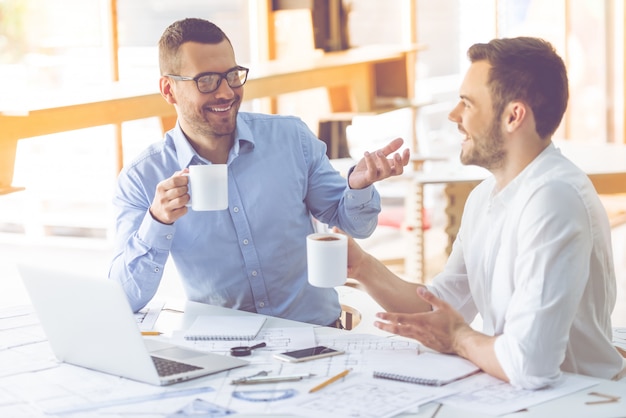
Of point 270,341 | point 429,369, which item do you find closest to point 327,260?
point 270,341

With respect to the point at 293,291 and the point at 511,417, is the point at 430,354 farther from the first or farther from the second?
the point at 293,291

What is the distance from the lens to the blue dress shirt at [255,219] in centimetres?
255

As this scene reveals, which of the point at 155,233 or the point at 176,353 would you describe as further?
the point at 155,233

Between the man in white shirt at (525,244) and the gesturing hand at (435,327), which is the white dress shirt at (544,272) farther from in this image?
the gesturing hand at (435,327)

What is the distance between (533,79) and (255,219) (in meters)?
1.00

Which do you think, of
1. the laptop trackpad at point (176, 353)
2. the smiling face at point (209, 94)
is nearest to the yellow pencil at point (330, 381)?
the laptop trackpad at point (176, 353)

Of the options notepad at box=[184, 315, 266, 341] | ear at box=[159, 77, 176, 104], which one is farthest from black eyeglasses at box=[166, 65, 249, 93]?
notepad at box=[184, 315, 266, 341]

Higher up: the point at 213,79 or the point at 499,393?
the point at 213,79

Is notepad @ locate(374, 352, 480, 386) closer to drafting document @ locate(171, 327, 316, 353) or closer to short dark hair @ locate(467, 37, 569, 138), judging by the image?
drafting document @ locate(171, 327, 316, 353)

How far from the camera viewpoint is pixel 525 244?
1.75 m

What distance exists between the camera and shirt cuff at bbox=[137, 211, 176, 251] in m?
2.32

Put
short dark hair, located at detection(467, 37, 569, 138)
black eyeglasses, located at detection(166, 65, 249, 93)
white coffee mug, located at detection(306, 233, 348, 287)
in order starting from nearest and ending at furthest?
short dark hair, located at detection(467, 37, 569, 138) < white coffee mug, located at detection(306, 233, 348, 287) < black eyeglasses, located at detection(166, 65, 249, 93)

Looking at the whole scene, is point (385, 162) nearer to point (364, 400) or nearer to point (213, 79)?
point (213, 79)

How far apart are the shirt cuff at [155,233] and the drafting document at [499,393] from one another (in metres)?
0.94
